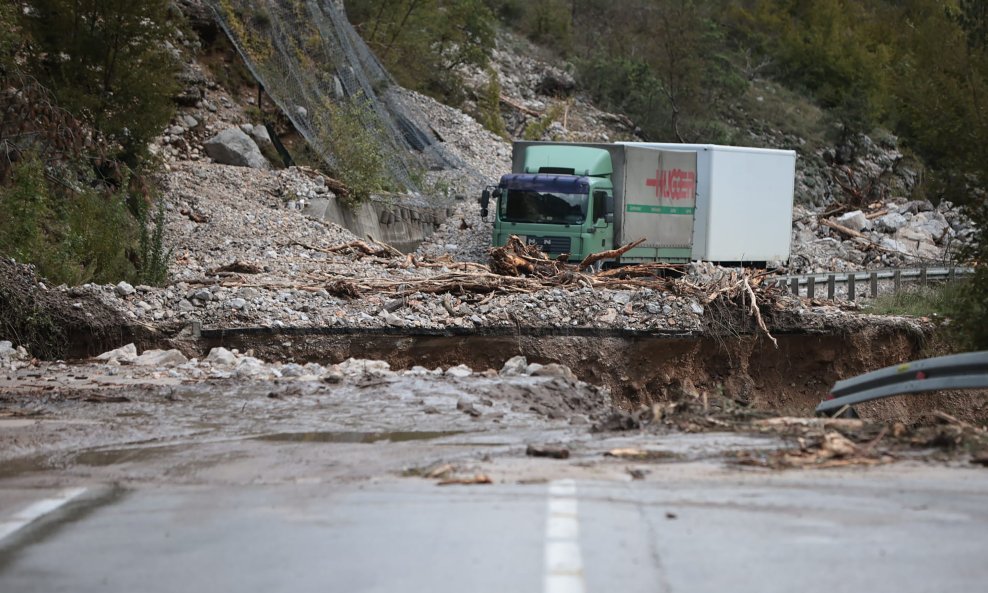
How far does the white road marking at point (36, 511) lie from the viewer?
5.85 meters

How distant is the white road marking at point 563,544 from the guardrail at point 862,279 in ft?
71.5

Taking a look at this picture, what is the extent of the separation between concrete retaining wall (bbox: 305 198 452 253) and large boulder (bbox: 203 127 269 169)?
299 centimetres

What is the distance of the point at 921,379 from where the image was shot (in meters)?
8.84

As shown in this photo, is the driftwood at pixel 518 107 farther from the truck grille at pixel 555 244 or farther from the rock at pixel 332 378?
the rock at pixel 332 378

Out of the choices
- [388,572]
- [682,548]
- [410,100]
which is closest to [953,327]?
→ [682,548]

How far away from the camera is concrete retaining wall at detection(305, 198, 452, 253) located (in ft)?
100

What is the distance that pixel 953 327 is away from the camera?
12828 millimetres

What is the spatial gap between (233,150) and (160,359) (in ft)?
61.9

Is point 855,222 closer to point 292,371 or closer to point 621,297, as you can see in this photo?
point 621,297

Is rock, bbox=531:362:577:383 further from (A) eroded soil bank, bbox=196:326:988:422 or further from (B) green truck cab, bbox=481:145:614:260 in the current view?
(B) green truck cab, bbox=481:145:614:260

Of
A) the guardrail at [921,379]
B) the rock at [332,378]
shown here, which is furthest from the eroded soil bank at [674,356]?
the guardrail at [921,379]

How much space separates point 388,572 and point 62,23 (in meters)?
24.7

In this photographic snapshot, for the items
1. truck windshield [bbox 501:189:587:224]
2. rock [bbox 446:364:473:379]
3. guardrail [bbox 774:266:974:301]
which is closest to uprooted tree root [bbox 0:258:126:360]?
rock [bbox 446:364:473:379]

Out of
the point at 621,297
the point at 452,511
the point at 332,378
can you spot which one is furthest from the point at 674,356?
the point at 452,511
